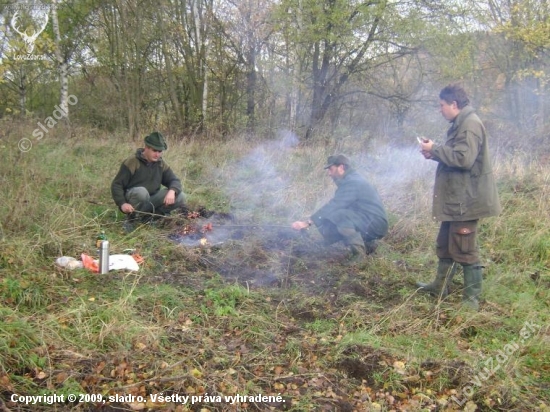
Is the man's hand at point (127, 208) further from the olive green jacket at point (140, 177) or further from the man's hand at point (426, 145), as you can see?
the man's hand at point (426, 145)

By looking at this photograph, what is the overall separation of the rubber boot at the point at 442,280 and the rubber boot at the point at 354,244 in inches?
33.2

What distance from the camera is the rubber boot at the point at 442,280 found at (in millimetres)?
4027

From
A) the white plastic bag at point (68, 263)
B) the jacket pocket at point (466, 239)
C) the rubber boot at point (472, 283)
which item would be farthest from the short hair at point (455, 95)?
the white plastic bag at point (68, 263)

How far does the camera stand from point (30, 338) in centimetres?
282

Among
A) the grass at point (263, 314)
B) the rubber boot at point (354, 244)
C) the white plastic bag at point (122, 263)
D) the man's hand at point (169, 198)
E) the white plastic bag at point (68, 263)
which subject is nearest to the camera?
the grass at point (263, 314)

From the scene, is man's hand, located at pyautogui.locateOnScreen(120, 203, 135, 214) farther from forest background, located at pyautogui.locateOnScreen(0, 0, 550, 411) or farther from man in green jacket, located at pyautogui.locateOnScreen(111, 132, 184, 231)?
forest background, located at pyautogui.locateOnScreen(0, 0, 550, 411)

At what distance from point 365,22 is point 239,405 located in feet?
36.6

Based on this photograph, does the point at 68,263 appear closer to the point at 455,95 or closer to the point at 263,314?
the point at 263,314

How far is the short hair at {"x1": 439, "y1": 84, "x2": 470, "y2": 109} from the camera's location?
370 cm

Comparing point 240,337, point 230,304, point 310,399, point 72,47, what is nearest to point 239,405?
point 310,399

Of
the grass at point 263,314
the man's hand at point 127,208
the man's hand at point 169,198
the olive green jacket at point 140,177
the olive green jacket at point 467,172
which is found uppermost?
the olive green jacket at point 467,172

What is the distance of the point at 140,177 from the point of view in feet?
18.4

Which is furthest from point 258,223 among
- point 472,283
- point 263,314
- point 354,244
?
point 472,283

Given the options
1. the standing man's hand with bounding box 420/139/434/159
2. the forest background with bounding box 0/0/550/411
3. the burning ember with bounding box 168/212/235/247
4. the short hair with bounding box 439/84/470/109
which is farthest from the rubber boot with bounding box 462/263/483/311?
the burning ember with bounding box 168/212/235/247
